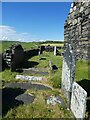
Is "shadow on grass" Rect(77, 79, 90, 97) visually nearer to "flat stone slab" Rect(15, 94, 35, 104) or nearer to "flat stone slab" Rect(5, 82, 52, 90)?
"flat stone slab" Rect(5, 82, 52, 90)

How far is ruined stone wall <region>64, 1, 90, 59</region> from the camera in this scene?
11.8 metres

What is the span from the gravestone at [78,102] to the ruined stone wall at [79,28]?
Answer: 5274 millimetres

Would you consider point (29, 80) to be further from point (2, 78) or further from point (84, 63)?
point (84, 63)

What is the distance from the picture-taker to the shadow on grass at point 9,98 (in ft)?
23.5

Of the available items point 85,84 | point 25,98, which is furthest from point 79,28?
point 25,98

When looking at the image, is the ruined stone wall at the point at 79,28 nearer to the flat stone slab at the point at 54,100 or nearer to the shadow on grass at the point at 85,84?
the shadow on grass at the point at 85,84

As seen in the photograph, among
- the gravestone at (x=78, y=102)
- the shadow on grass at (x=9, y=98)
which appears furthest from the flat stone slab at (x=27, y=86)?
the gravestone at (x=78, y=102)

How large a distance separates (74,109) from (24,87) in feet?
12.6

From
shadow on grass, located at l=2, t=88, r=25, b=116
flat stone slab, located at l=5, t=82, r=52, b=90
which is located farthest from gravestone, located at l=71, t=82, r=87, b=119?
flat stone slab, located at l=5, t=82, r=52, b=90

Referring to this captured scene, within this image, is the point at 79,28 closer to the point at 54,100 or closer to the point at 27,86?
the point at 27,86

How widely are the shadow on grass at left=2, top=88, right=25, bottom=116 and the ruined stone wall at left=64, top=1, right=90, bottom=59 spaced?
4.83 meters

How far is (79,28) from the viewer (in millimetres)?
12695

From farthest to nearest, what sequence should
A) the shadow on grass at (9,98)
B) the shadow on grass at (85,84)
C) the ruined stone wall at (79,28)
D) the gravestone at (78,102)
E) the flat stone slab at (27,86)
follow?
the ruined stone wall at (79,28), the flat stone slab at (27,86), the shadow on grass at (85,84), the shadow on grass at (9,98), the gravestone at (78,102)

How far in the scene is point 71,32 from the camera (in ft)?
45.3
